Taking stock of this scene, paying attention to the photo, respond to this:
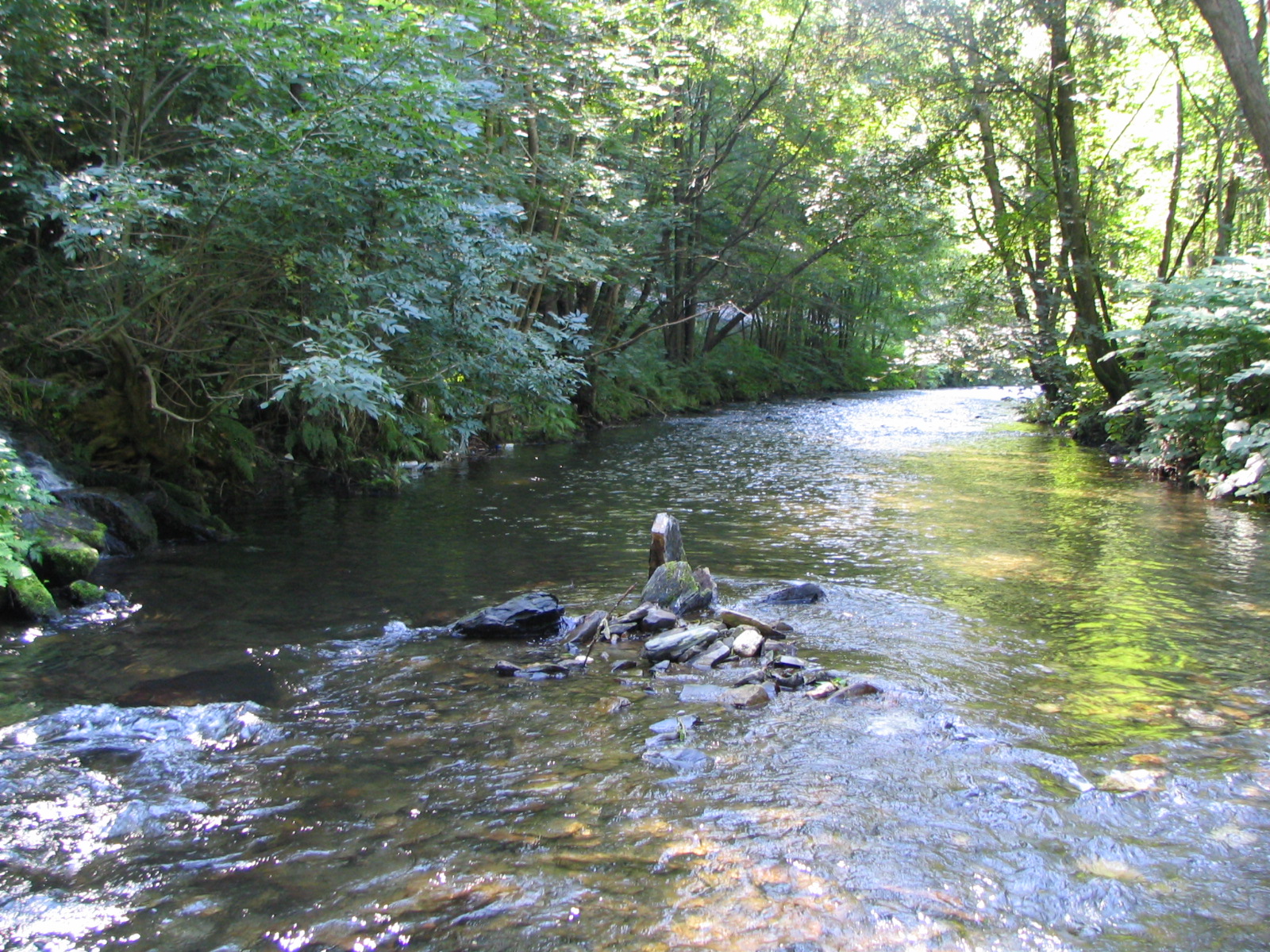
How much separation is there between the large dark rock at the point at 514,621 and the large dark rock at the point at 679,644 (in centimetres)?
81

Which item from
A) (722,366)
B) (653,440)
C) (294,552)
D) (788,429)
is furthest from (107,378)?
(722,366)

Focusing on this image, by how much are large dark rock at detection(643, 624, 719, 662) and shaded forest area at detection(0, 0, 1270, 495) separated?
3440 millimetres

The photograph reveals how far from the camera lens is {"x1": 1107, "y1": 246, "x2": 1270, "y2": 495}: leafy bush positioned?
12.3 m

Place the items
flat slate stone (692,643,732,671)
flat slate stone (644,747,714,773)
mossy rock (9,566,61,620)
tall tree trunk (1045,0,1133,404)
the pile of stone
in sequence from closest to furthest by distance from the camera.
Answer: flat slate stone (644,747,714,773)
the pile of stone
flat slate stone (692,643,732,671)
mossy rock (9,566,61,620)
tall tree trunk (1045,0,1133,404)

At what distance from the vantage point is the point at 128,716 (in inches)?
195

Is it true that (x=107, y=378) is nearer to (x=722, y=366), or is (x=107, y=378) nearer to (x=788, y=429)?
(x=788, y=429)

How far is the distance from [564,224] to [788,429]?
333 inches

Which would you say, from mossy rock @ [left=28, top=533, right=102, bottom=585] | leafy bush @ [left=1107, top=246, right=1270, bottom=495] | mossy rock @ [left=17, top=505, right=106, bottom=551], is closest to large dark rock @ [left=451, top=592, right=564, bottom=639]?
mossy rock @ [left=28, top=533, right=102, bottom=585]

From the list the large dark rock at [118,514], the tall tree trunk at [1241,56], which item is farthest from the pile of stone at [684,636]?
the tall tree trunk at [1241,56]

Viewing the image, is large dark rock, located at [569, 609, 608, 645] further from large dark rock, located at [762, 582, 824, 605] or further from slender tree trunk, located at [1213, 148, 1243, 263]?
slender tree trunk, located at [1213, 148, 1243, 263]

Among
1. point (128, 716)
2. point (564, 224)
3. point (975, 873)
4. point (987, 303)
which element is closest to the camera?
point (975, 873)

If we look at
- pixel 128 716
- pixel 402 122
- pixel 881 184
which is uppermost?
pixel 881 184

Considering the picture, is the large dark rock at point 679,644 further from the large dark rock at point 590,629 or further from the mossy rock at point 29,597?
the mossy rock at point 29,597

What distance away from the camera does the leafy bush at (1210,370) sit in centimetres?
1233
